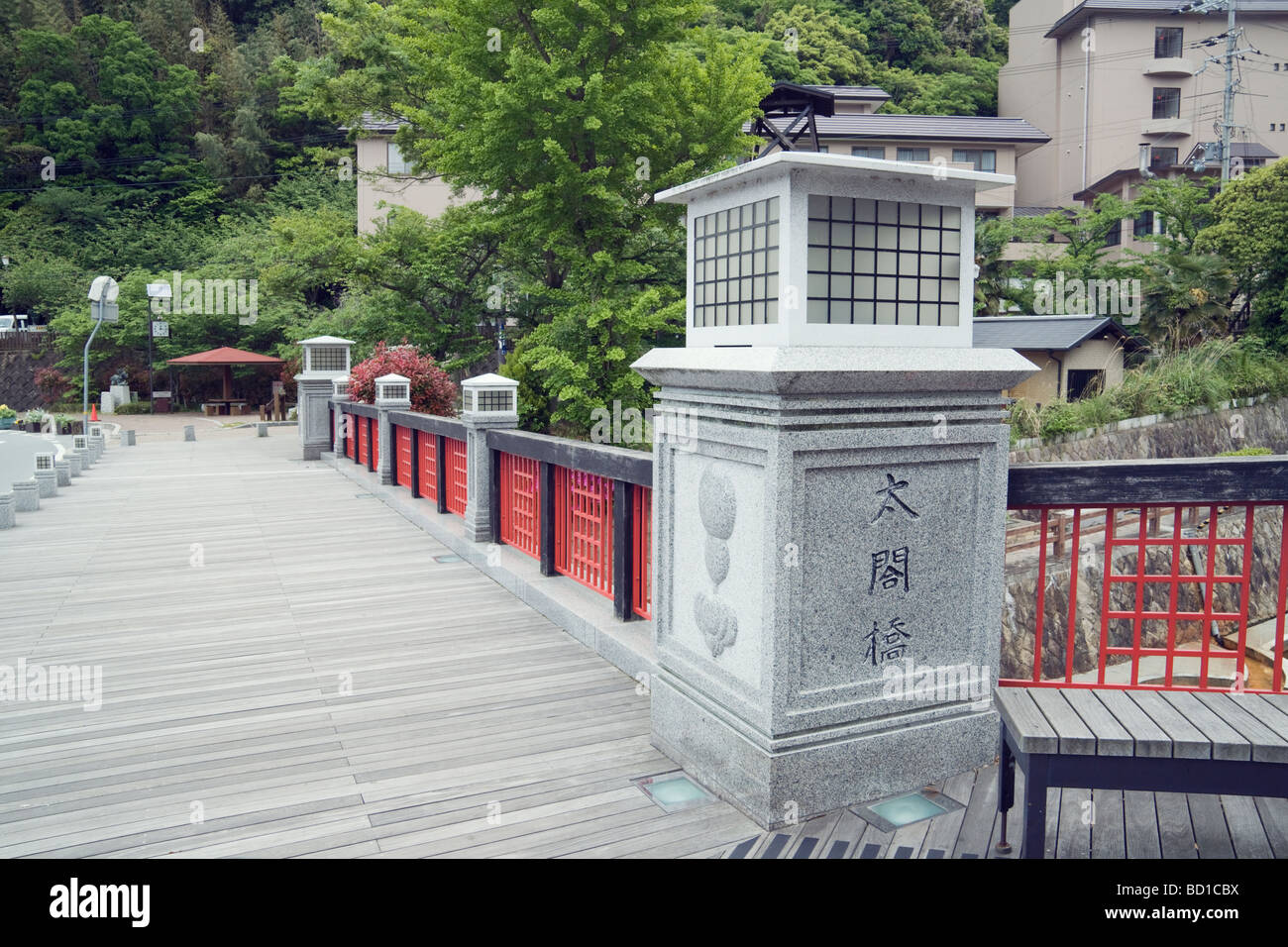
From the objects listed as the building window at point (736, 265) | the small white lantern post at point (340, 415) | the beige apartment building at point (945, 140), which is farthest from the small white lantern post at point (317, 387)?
the beige apartment building at point (945, 140)

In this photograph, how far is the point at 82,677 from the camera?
18.8 ft

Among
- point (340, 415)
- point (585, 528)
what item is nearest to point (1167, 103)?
point (340, 415)

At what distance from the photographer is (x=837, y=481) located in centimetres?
366

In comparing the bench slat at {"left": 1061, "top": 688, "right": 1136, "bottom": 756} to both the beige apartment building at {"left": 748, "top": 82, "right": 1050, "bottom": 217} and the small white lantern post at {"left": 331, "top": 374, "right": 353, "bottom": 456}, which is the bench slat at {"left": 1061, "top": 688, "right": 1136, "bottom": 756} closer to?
the small white lantern post at {"left": 331, "top": 374, "right": 353, "bottom": 456}

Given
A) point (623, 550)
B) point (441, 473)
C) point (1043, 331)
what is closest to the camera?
point (623, 550)

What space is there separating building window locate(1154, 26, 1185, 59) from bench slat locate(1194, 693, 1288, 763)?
49.0m

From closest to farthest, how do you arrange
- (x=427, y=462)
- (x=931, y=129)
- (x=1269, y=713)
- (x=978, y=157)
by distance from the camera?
(x=1269, y=713) < (x=427, y=462) < (x=931, y=129) < (x=978, y=157)

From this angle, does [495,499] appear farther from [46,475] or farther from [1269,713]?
[46,475]

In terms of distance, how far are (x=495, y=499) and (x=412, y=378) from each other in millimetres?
9453

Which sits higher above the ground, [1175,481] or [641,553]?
[1175,481]

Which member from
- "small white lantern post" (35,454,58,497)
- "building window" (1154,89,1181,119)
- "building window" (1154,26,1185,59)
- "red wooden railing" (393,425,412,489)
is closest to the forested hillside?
"red wooden railing" (393,425,412,489)

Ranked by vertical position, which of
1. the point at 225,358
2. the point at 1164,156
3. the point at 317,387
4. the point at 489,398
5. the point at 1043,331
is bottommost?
the point at 489,398
